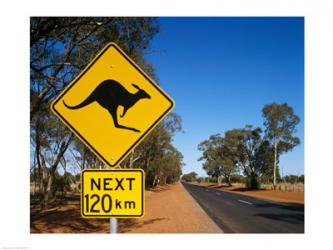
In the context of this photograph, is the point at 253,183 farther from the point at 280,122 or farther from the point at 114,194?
the point at 114,194

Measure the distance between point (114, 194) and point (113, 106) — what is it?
2.53 ft

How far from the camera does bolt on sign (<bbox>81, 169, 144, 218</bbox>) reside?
10.7 feet

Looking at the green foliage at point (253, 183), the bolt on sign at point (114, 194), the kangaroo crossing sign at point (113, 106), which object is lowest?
the green foliage at point (253, 183)

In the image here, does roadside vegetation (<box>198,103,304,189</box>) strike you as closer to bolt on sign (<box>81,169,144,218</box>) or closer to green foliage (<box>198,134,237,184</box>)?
green foliage (<box>198,134,237,184</box>)

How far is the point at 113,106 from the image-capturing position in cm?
337

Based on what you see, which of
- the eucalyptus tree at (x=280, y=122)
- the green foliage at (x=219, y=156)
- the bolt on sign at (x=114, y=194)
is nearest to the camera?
the bolt on sign at (x=114, y=194)

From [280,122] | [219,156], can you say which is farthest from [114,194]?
[219,156]

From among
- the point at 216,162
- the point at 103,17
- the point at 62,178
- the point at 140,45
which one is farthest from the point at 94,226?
the point at 216,162

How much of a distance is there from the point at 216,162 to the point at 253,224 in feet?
215

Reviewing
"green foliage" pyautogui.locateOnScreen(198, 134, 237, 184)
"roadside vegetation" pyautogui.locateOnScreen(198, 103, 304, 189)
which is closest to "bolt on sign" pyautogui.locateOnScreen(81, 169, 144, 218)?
"roadside vegetation" pyautogui.locateOnScreen(198, 103, 304, 189)

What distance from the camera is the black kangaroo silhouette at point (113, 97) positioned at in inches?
131

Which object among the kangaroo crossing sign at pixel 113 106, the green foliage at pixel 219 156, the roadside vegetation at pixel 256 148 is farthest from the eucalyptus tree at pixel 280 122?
the kangaroo crossing sign at pixel 113 106

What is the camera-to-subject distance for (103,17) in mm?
10891

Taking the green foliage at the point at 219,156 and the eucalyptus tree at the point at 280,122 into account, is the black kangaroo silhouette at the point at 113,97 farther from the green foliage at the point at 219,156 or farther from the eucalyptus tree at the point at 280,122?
the green foliage at the point at 219,156
